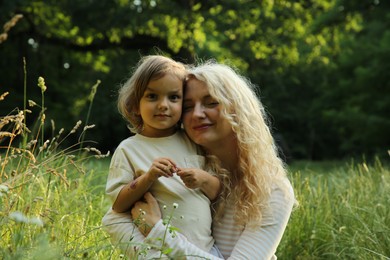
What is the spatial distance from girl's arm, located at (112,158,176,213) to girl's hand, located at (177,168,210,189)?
2.9 inches

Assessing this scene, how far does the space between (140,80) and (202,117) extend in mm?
330

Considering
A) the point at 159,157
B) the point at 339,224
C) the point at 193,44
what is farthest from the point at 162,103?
the point at 193,44

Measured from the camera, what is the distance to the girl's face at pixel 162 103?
104 inches

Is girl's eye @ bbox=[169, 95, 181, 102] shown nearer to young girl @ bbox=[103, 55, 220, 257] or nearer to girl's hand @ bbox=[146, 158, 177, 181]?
young girl @ bbox=[103, 55, 220, 257]

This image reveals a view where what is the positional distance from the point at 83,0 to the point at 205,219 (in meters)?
13.4

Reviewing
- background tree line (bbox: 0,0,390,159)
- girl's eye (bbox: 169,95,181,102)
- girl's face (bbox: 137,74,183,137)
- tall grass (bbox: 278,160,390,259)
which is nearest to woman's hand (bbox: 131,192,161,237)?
girl's face (bbox: 137,74,183,137)

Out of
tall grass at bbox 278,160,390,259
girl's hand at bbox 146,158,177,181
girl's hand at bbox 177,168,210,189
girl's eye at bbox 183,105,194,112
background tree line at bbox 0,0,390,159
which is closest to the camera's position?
girl's hand at bbox 146,158,177,181

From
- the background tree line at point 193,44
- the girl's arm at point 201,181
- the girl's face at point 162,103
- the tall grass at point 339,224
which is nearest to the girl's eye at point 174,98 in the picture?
the girl's face at point 162,103

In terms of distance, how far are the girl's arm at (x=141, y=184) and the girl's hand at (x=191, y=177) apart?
0.07 meters

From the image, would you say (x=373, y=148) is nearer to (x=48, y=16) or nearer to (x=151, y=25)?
(x=151, y=25)

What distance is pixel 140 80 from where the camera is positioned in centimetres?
268

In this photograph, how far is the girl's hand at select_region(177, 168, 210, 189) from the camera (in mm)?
2375

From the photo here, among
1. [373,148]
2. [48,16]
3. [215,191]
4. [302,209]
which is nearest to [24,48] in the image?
[48,16]

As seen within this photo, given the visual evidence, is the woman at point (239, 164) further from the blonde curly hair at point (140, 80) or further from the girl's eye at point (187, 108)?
Result: the blonde curly hair at point (140, 80)
